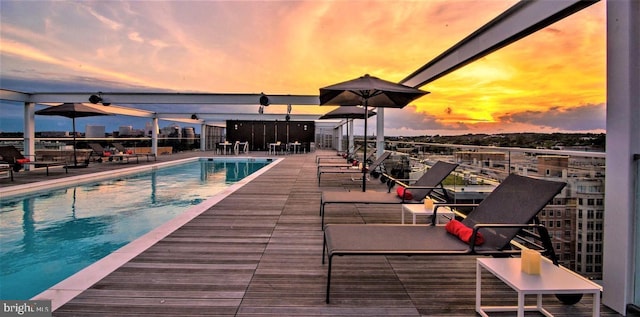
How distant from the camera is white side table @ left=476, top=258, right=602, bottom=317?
5.24ft

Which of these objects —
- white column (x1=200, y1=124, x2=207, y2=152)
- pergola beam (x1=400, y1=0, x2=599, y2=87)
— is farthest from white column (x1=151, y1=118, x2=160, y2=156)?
pergola beam (x1=400, y1=0, x2=599, y2=87)

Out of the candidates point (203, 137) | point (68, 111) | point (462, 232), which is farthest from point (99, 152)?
point (462, 232)

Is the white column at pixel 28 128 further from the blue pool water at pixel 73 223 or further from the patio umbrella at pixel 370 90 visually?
the patio umbrella at pixel 370 90

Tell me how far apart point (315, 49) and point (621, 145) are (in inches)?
244

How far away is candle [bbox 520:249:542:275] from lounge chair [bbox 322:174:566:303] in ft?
1.02

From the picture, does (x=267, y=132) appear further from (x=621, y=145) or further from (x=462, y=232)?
(x=621, y=145)

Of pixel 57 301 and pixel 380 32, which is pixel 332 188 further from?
pixel 57 301

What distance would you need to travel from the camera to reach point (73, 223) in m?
5.19

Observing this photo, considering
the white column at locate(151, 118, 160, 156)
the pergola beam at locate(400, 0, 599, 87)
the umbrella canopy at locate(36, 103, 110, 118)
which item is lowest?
the white column at locate(151, 118, 160, 156)

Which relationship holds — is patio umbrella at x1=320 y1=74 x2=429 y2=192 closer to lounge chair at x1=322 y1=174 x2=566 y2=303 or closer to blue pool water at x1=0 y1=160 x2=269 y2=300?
lounge chair at x1=322 y1=174 x2=566 y2=303

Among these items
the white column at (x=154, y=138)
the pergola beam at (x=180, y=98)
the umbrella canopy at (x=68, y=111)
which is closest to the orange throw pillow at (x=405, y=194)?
the pergola beam at (x=180, y=98)

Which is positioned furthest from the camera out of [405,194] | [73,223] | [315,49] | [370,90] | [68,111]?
[68,111]

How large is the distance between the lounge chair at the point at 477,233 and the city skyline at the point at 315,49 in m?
2.03

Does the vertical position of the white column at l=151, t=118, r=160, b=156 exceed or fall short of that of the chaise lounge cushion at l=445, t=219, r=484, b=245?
it exceeds it
